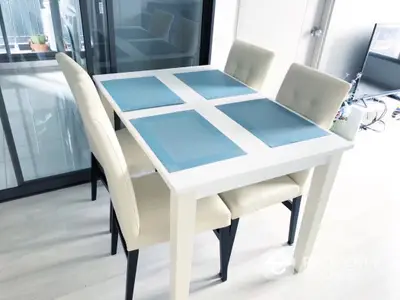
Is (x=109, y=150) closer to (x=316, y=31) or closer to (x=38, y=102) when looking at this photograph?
(x=38, y=102)

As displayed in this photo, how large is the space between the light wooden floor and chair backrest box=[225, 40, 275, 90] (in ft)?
2.85

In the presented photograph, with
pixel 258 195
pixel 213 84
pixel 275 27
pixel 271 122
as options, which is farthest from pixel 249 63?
pixel 258 195

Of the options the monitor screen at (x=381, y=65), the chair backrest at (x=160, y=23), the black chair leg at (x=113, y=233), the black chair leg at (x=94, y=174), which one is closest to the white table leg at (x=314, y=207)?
the black chair leg at (x=113, y=233)

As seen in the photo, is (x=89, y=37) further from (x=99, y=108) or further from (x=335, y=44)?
(x=335, y=44)

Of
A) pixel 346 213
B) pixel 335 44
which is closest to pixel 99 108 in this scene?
pixel 346 213

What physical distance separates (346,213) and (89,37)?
6.51ft

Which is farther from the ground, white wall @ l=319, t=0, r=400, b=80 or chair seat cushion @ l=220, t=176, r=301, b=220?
white wall @ l=319, t=0, r=400, b=80

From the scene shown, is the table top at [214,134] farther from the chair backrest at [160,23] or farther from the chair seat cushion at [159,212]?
the chair backrest at [160,23]

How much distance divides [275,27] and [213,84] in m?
1.06

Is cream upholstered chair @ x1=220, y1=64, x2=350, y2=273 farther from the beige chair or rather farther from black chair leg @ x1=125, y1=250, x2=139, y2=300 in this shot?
black chair leg @ x1=125, y1=250, x2=139, y2=300

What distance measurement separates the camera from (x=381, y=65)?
3.10 m

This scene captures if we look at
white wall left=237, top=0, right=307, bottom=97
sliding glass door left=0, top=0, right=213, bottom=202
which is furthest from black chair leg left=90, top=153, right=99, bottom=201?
white wall left=237, top=0, right=307, bottom=97

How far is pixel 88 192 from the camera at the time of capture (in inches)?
87.2

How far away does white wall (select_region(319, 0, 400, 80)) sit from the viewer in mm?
2850
